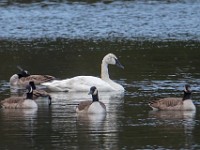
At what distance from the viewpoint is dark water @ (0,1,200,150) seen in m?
17.0

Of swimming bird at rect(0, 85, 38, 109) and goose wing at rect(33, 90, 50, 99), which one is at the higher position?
goose wing at rect(33, 90, 50, 99)

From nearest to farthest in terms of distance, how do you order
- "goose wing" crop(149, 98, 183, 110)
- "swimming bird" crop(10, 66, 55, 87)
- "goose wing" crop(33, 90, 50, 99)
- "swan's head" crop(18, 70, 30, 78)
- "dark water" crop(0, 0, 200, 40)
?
"goose wing" crop(149, 98, 183, 110)
"goose wing" crop(33, 90, 50, 99)
"swimming bird" crop(10, 66, 55, 87)
"swan's head" crop(18, 70, 30, 78)
"dark water" crop(0, 0, 200, 40)

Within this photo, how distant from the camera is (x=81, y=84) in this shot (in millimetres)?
24484

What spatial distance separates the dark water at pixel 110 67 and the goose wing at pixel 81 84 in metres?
0.35

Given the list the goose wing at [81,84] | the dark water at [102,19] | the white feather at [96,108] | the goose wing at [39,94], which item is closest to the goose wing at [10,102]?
the goose wing at [39,94]

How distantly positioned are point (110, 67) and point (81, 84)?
245 inches

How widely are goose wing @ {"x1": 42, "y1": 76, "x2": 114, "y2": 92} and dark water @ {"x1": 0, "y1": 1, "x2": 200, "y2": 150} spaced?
0.35 metres

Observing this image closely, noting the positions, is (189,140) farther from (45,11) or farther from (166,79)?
(45,11)

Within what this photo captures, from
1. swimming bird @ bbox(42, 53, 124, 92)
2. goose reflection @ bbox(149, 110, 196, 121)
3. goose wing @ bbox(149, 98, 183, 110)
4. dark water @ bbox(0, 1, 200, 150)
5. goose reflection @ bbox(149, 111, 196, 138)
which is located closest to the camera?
dark water @ bbox(0, 1, 200, 150)

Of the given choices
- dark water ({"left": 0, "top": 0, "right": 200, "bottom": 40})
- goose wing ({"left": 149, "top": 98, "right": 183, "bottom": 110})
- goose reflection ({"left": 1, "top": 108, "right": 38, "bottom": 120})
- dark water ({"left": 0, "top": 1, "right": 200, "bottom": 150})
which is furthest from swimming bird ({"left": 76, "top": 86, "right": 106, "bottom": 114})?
dark water ({"left": 0, "top": 0, "right": 200, "bottom": 40})

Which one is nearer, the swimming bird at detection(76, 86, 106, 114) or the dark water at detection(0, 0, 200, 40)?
the swimming bird at detection(76, 86, 106, 114)

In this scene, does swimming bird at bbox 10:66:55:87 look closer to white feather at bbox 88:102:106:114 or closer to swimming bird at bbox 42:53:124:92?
swimming bird at bbox 42:53:124:92

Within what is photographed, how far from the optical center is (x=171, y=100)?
66.9ft

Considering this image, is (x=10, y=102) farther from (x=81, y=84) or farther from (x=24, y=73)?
(x=24, y=73)
